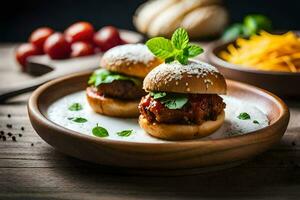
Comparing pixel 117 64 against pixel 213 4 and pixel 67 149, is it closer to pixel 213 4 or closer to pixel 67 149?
pixel 67 149

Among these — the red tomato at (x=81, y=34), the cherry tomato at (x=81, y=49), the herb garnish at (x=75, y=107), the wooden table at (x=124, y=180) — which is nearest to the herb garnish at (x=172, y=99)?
the wooden table at (x=124, y=180)

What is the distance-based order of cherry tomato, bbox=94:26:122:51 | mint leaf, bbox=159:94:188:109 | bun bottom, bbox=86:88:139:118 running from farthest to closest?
cherry tomato, bbox=94:26:122:51
bun bottom, bbox=86:88:139:118
mint leaf, bbox=159:94:188:109

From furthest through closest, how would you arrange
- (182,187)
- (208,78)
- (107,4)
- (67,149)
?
(107,4) → (208,78) → (67,149) → (182,187)

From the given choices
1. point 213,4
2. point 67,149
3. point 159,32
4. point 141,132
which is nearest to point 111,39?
point 159,32

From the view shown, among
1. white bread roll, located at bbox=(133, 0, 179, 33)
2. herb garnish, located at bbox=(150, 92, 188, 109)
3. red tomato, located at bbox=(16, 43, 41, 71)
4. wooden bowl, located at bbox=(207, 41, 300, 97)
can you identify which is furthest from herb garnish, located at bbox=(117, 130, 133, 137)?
white bread roll, located at bbox=(133, 0, 179, 33)

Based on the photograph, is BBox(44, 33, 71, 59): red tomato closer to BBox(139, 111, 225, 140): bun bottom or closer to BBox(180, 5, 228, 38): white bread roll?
BBox(180, 5, 228, 38): white bread roll

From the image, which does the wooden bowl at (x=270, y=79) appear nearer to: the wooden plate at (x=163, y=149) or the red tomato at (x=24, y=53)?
the wooden plate at (x=163, y=149)
